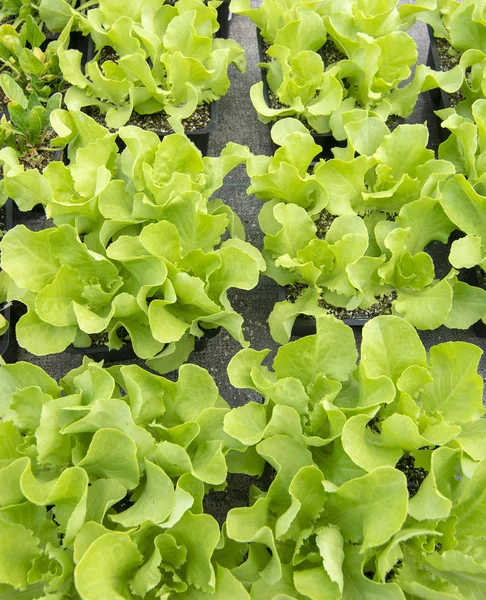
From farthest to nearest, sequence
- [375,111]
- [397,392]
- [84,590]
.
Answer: [375,111] → [397,392] → [84,590]

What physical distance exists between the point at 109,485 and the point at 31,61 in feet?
3.92

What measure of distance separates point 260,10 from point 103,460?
1278 millimetres

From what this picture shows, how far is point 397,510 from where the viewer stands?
0.84 metres

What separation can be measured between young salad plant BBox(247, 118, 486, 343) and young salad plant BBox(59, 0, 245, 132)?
0.94ft

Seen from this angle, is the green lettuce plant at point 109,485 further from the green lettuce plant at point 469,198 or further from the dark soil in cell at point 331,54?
the dark soil in cell at point 331,54

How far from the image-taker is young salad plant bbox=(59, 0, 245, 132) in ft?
4.78

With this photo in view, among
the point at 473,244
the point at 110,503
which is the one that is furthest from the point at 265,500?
the point at 473,244

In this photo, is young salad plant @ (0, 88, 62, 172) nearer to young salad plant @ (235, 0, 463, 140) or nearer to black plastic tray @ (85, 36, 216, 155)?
black plastic tray @ (85, 36, 216, 155)

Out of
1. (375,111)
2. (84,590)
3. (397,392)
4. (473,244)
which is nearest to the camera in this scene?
(84,590)

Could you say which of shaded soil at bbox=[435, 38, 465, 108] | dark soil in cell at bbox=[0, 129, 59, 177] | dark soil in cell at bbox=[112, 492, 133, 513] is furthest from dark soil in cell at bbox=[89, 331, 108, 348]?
shaded soil at bbox=[435, 38, 465, 108]

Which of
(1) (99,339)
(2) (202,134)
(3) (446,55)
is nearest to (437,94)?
(3) (446,55)

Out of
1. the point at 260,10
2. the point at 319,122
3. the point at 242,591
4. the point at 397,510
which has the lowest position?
the point at 242,591

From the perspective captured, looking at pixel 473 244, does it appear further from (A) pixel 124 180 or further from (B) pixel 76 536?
(B) pixel 76 536

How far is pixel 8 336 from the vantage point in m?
1.33
